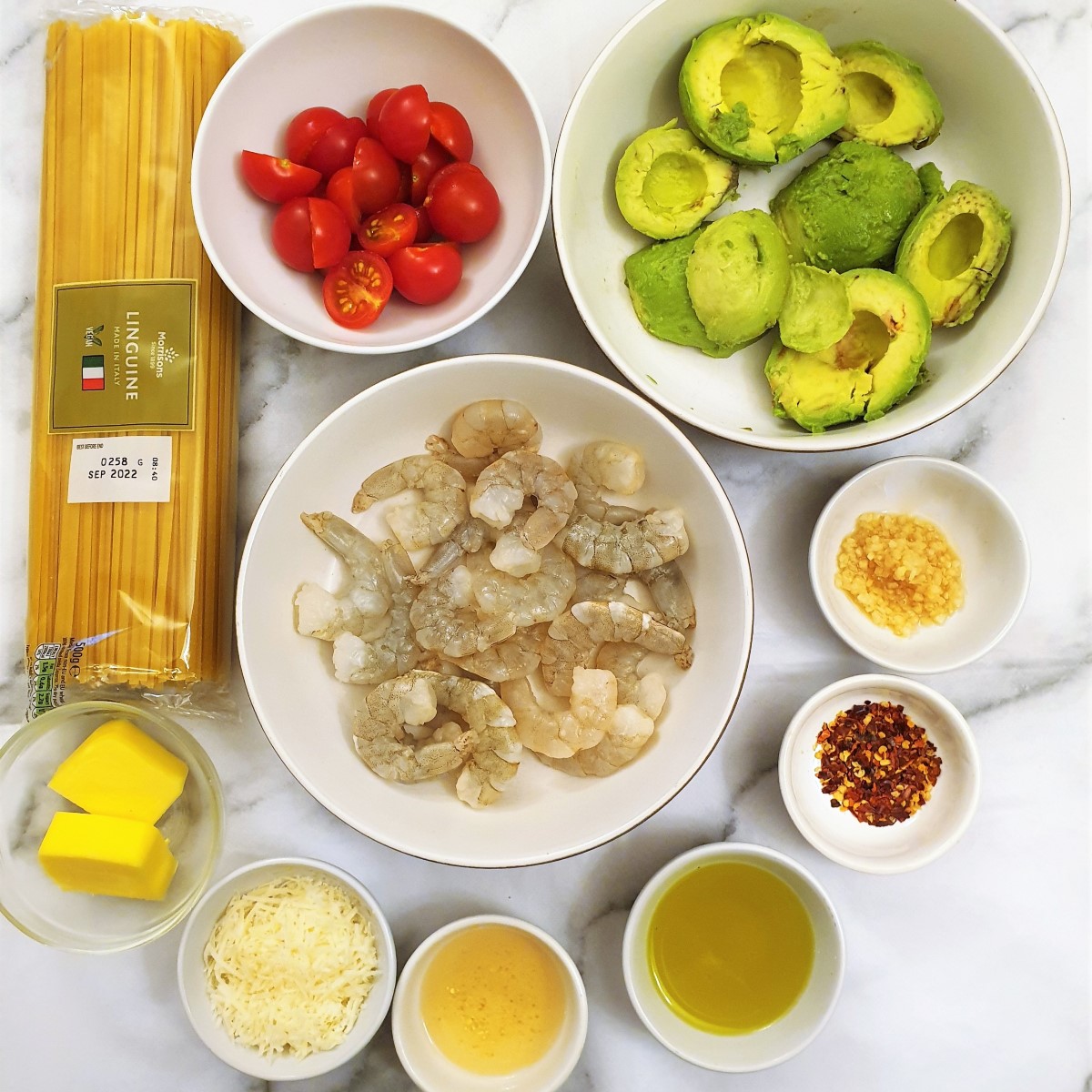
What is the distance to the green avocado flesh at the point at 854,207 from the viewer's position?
1371mm

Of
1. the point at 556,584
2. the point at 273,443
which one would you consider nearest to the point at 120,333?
the point at 273,443

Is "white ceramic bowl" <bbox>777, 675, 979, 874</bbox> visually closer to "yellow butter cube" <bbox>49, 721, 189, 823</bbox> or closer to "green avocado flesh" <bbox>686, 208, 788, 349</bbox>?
"green avocado flesh" <bbox>686, 208, 788, 349</bbox>

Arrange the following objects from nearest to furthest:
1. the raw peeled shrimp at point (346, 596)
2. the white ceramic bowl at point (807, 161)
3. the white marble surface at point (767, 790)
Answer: the white ceramic bowl at point (807, 161), the raw peeled shrimp at point (346, 596), the white marble surface at point (767, 790)

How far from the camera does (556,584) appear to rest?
1.38m

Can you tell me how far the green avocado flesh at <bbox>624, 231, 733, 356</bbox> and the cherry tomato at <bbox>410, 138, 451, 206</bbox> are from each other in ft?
1.11

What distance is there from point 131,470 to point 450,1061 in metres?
1.08

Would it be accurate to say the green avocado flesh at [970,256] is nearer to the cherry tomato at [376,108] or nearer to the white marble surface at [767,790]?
the white marble surface at [767,790]

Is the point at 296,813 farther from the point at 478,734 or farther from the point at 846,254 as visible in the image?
the point at 846,254

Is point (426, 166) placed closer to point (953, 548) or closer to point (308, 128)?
point (308, 128)

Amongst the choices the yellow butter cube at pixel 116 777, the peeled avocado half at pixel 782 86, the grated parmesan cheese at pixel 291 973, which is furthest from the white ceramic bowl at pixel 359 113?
the grated parmesan cheese at pixel 291 973

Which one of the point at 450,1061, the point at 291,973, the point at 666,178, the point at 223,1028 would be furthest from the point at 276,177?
the point at 450,1061

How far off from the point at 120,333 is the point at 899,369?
1.18 m

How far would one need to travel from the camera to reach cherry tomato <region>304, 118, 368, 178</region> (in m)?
1.37

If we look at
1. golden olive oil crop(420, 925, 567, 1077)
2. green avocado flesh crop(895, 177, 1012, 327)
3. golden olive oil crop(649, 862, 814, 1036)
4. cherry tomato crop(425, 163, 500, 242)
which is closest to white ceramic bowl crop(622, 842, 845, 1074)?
golden olive oil crop(649, 862, 814, 1036)
